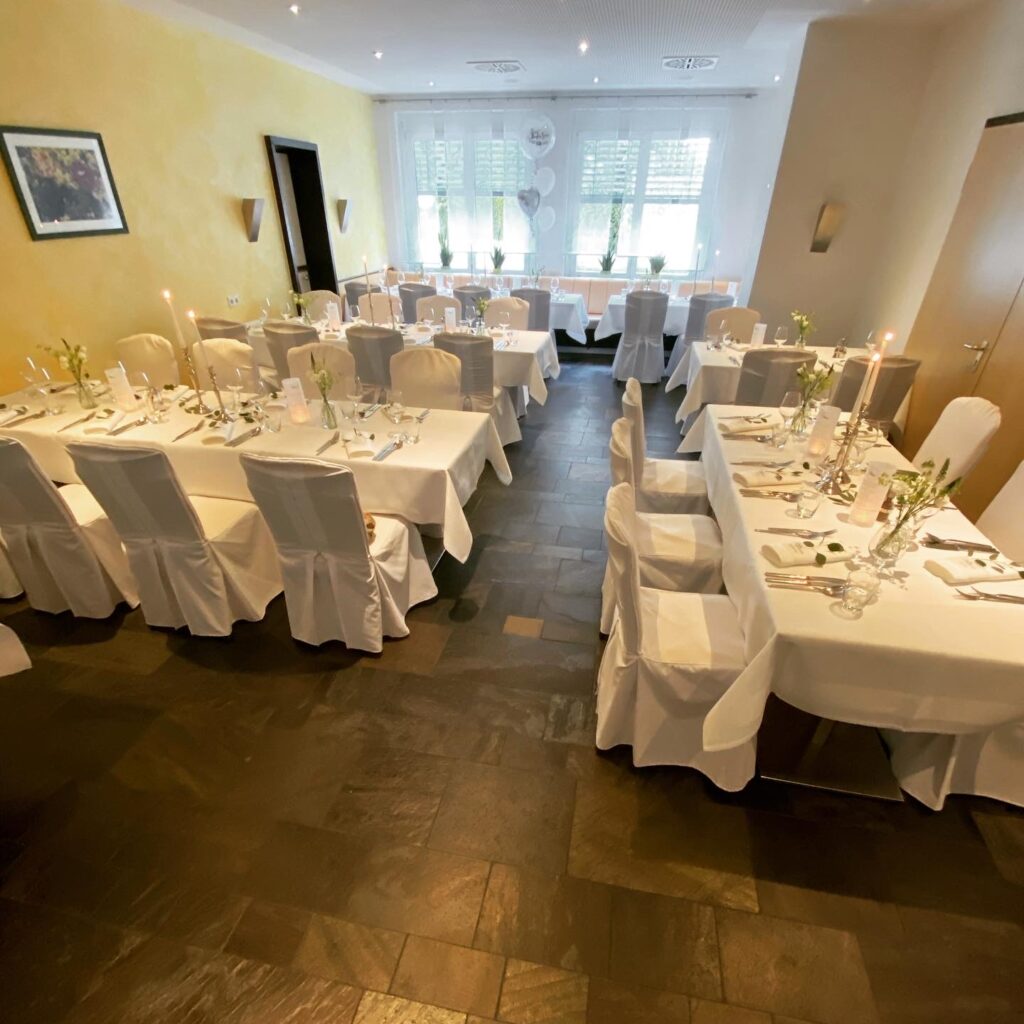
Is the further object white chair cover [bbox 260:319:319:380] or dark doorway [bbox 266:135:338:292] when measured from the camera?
dark doorway [bbox 266:135:338:292]

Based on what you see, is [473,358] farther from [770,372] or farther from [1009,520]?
[1009,520]

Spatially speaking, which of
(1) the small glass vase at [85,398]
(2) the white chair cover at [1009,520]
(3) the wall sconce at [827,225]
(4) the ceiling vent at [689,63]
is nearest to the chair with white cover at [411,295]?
(4) the ceiling vent at [689,63]

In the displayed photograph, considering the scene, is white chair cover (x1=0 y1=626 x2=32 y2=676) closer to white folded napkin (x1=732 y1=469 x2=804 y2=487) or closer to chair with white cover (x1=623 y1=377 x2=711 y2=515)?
chair with white cover (x1=623 y1=377 x2=711 y2=515)

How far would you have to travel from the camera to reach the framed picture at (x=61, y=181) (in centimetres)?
336

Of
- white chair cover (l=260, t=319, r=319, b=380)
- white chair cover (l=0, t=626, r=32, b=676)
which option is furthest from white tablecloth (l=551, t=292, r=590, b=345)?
white chair cover (l=0, t=626, r=32, b=676)

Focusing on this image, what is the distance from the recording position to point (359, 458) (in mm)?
A: 2422

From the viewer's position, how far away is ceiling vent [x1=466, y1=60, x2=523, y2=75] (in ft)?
17.6

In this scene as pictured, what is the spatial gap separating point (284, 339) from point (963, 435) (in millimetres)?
4351

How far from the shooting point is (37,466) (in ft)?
7.27

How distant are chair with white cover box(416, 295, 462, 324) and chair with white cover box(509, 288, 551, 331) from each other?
75 centimetres

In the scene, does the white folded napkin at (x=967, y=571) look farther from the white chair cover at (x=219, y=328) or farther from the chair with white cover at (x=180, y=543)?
the white chair cover at (x=219, y=328)

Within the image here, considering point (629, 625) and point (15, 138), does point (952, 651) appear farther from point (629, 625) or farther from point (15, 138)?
point (15, 138)

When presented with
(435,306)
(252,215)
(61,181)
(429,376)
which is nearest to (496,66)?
(435,306)

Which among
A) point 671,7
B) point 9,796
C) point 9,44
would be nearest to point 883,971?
point 9,796
